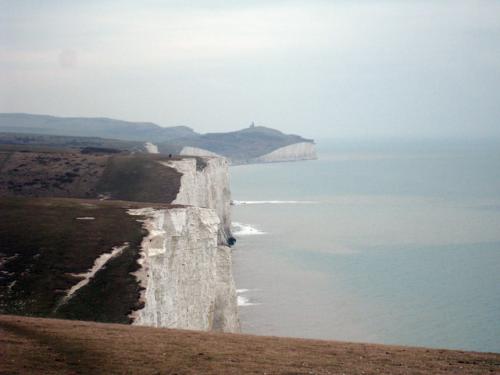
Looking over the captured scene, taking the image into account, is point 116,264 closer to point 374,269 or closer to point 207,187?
point 374,269

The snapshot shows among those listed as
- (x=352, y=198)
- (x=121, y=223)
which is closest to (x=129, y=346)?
(x=121, y=223)

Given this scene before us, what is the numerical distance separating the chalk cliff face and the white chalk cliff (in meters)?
17.3

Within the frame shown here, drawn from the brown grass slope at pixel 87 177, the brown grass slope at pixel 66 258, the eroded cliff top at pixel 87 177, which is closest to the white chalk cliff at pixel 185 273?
the brown grass slope at pixel 66 258

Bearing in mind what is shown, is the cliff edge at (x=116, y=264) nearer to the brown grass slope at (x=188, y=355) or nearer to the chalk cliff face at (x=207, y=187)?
the brown grass slope at (x=188, y=355)

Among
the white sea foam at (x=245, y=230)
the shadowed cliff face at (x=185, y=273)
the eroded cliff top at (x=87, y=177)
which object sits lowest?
the white sea foam at (x=245, y=230)

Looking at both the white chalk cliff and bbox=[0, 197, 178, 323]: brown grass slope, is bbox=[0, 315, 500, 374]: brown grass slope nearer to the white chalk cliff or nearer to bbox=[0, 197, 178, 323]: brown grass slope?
bbox=[0, 197, 178, 323]: brown grass slope

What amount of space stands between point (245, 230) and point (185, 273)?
2555 inches

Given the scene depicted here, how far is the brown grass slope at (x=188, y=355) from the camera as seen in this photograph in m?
20.7

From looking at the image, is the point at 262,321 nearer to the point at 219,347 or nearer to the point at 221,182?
the point at 219,347

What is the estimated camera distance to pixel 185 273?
43188 mm

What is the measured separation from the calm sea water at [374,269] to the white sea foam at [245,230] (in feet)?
0.53

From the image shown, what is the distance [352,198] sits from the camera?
154 m

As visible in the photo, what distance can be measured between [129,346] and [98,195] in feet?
158

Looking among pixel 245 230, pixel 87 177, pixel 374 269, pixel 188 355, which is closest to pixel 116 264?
pixel 188 355
